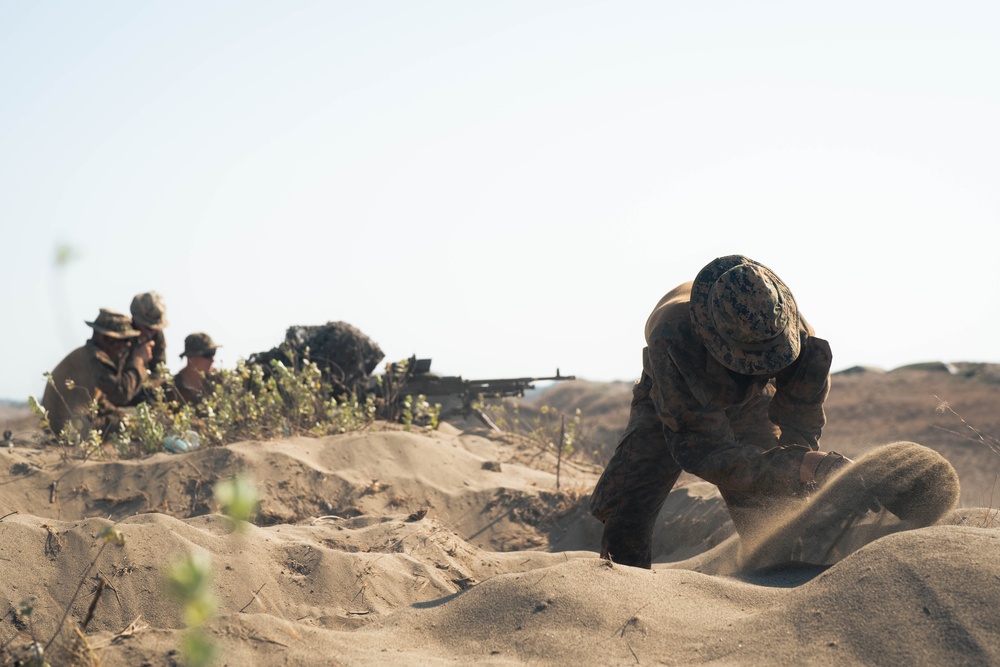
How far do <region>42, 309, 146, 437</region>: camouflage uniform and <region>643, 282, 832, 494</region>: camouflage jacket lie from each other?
5.52 meters

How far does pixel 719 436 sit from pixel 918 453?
78 centimetres

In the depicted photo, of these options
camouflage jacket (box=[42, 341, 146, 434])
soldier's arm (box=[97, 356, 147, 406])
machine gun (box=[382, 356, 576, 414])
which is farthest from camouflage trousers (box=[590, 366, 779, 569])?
soldier's arm (box=[97, 356, 147, 406])

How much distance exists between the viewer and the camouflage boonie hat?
392 centimetres

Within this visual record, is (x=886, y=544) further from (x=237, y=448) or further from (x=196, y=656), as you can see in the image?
(x=237, y=448)

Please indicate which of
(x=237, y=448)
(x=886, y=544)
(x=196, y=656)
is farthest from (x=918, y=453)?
(x=237, y=448)

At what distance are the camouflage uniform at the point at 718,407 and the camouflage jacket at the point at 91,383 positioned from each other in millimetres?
5387

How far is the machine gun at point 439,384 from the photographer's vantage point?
9.14 meters

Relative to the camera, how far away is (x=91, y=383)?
833cm

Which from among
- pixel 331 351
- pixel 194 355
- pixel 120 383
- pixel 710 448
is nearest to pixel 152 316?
pixel 194 355

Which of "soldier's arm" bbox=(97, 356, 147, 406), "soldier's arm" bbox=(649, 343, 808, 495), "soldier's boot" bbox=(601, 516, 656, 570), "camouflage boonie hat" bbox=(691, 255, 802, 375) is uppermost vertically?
"camouflage boonie hat" bbox=(691, 255, 802, 375)

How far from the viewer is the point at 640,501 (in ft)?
14.8

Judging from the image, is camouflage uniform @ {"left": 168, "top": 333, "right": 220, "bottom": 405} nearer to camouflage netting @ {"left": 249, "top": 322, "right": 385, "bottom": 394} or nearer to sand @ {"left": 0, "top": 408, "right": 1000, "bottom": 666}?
camouflage netting @ {"left": 249, "top": 322, "right": 385, "bottom": 394}

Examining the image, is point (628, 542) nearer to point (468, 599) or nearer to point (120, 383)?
point (468, 599)

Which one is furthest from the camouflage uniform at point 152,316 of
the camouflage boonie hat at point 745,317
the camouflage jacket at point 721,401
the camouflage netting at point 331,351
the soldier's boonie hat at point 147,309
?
the camouflage boonie hat at point 745,317
